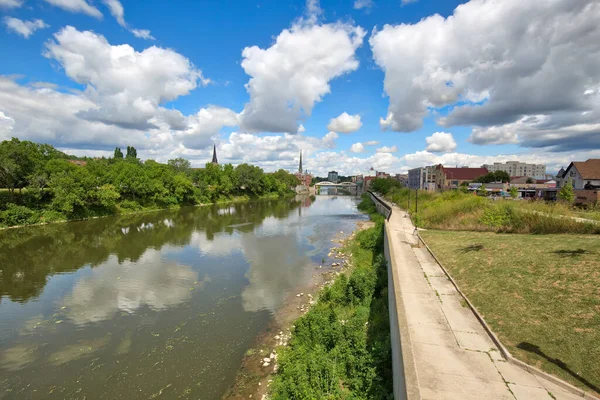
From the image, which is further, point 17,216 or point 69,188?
point 69,188

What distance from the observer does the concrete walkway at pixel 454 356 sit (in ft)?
19.8

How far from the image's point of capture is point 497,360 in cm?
712

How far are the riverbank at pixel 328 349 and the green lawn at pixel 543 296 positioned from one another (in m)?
3.58

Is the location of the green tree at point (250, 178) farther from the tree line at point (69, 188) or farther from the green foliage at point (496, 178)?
the green foliage at point (496, 178)

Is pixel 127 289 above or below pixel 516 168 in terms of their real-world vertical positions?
below

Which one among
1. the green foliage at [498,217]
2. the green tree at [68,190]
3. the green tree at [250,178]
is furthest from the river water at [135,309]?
the green tree at [250,178]

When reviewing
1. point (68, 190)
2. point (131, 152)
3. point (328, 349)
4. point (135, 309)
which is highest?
point (131, 152)

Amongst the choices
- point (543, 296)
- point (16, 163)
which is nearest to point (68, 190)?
point (16, 163)

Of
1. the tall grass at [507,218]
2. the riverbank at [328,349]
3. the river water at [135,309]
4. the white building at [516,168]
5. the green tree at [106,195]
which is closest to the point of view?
the riverbank at [328,349]

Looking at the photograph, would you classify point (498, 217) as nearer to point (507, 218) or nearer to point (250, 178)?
point (507, 218)

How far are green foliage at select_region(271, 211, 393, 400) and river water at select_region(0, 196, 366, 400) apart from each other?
235 cm

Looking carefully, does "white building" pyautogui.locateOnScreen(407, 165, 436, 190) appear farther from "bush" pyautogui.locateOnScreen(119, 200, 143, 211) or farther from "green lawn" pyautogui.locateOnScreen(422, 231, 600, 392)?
"green lawn" pyautogui.locateOnScreen(422, 231, 600, 392)

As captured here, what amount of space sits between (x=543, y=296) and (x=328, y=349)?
743 centimetres

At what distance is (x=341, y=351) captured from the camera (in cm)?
977
